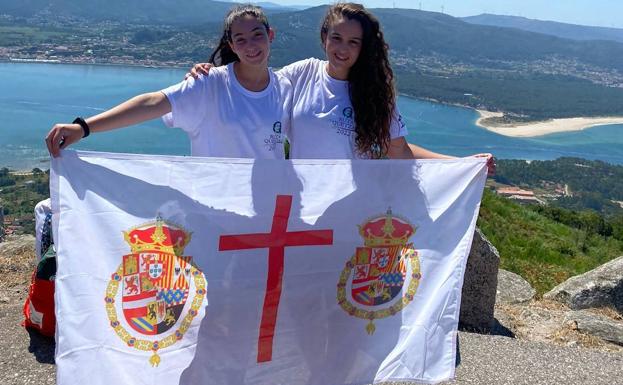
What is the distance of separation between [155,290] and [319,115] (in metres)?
1.08

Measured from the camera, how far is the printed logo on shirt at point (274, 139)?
2855mm

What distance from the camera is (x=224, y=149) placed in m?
2.89

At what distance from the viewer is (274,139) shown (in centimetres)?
288

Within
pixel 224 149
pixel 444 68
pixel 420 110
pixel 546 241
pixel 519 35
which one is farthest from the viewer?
pixel 519 35

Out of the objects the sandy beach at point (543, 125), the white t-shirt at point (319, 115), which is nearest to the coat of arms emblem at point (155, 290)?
the white t-shirt at point (319, 115)

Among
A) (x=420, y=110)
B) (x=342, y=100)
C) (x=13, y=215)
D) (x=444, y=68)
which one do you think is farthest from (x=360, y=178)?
(x=444, y=68)

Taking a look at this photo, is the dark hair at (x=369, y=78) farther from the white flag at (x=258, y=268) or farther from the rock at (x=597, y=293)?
the rock at (x=597, y=293)

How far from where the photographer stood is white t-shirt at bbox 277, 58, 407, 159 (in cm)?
296

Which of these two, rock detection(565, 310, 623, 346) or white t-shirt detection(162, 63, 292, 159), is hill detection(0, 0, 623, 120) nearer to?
rock detection(565, 310, 623, 346)

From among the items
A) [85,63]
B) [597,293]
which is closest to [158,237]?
[597,293]

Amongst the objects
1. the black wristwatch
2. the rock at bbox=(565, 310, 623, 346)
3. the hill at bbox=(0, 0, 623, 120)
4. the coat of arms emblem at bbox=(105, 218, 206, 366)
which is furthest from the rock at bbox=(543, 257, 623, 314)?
the hill at bbox=(0, 0, 623, 120)

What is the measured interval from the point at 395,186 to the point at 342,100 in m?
0.56

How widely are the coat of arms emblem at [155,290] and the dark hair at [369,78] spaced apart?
38.4 inches

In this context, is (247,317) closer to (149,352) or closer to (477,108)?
(149,352)
